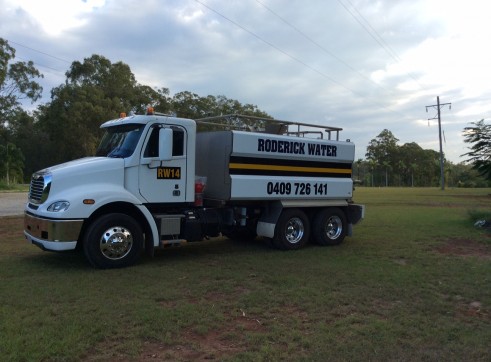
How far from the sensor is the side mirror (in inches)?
322

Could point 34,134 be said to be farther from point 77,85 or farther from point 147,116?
point 147,116

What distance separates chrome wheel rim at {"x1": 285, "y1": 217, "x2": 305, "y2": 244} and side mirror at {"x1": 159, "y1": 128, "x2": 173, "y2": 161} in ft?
11.5

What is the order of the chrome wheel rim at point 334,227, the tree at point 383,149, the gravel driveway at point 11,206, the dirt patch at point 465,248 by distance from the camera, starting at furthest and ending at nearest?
the tree at point 383,149
the gravel driveway at point 11,206
the chrome wheel rim at point 334,227
the dirt patch at point 465,248

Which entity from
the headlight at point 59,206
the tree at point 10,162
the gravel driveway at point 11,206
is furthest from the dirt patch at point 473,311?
the tree at point 10,162

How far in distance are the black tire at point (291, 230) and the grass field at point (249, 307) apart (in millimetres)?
380

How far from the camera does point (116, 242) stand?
7.89 m

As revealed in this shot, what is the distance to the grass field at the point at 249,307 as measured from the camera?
4520mm

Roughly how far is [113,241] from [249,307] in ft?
10.1

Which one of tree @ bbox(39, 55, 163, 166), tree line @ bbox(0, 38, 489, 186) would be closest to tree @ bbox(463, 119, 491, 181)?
tree line @ bbox(0, 38, 489, 186)

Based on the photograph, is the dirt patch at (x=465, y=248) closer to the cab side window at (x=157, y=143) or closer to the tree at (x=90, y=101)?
the cab side window at (x=157, y=143)

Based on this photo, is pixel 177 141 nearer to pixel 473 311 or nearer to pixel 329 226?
pixel 329 226

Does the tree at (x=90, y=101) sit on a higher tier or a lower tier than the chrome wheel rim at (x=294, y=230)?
higher

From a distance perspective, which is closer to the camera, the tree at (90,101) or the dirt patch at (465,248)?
the dirt patch at (465,248)

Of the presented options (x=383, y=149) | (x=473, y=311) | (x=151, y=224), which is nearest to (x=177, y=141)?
(x=151, y=224)
